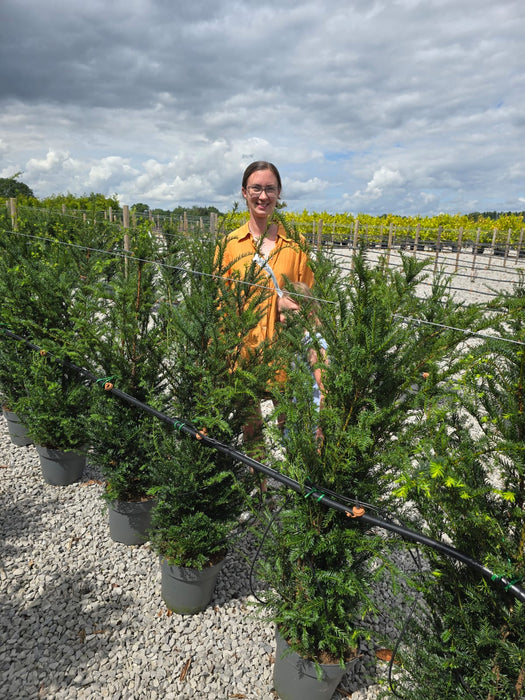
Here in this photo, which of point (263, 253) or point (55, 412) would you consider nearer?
point (263, 253)

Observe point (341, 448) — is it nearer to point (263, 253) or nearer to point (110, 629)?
point (263, 253)

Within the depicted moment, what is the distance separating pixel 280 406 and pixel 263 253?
1.22 metres

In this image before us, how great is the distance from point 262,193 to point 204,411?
4.42ft

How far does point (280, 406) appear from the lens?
1786 mm

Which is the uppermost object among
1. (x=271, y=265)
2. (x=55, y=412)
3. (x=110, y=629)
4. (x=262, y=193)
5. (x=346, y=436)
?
(x=262, y=193)

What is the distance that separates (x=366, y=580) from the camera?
1954mm

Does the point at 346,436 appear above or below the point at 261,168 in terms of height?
below

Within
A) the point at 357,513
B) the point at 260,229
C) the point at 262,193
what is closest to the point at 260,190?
the point at 262,193

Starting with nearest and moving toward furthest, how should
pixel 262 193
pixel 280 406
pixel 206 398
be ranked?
1. pixel 280 406
2. pixel 206 398
3. pixel 262 193

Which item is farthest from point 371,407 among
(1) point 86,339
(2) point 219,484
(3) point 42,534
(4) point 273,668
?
(3) point 42,534

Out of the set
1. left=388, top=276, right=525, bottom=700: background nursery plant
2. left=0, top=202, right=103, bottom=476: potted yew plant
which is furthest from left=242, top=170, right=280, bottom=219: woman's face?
left=0, top=202, right=103, bottom=476: potted yew plant

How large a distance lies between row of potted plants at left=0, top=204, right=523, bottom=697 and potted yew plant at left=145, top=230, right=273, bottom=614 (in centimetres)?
1

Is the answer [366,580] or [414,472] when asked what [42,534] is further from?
[414,472]

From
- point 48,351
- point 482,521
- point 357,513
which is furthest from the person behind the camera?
point 48,351
